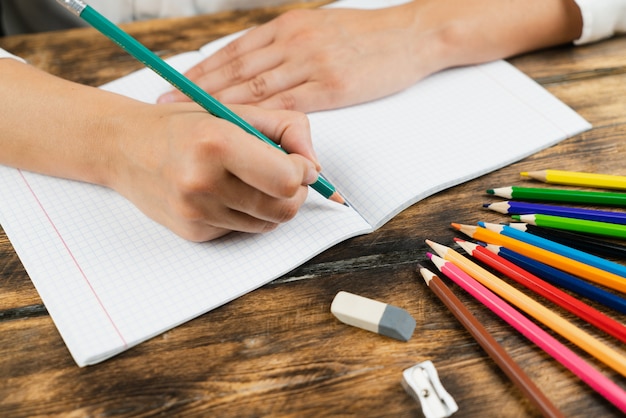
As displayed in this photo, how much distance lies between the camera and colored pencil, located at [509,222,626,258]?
25.6 inches

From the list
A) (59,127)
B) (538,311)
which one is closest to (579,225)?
(538,311)

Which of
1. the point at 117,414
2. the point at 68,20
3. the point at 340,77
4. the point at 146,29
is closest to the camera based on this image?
the point at 117,414

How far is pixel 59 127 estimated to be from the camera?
0.72 metres

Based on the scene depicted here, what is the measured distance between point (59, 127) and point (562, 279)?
58cm

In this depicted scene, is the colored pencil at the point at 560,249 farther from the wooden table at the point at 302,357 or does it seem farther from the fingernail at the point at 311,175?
the fingernail at the point at 311,175

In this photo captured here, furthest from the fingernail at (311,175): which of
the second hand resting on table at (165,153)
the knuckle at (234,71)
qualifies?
the knuckle at (234,71)

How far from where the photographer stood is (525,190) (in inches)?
28.2

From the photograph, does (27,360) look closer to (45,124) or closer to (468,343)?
(45,124)

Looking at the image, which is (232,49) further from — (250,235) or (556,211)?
(556,211)

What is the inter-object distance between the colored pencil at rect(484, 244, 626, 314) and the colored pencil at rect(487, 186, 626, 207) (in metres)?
0.10

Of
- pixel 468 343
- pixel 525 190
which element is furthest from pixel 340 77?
pixel 468 343

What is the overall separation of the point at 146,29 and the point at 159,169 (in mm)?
493

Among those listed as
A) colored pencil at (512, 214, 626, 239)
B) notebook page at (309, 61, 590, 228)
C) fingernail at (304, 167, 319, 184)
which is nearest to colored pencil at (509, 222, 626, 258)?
colored pencil at (512, 214, 626, 239)

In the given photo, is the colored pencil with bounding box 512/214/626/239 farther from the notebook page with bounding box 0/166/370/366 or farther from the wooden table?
the notebook page with bounding box 0/166/370/366
